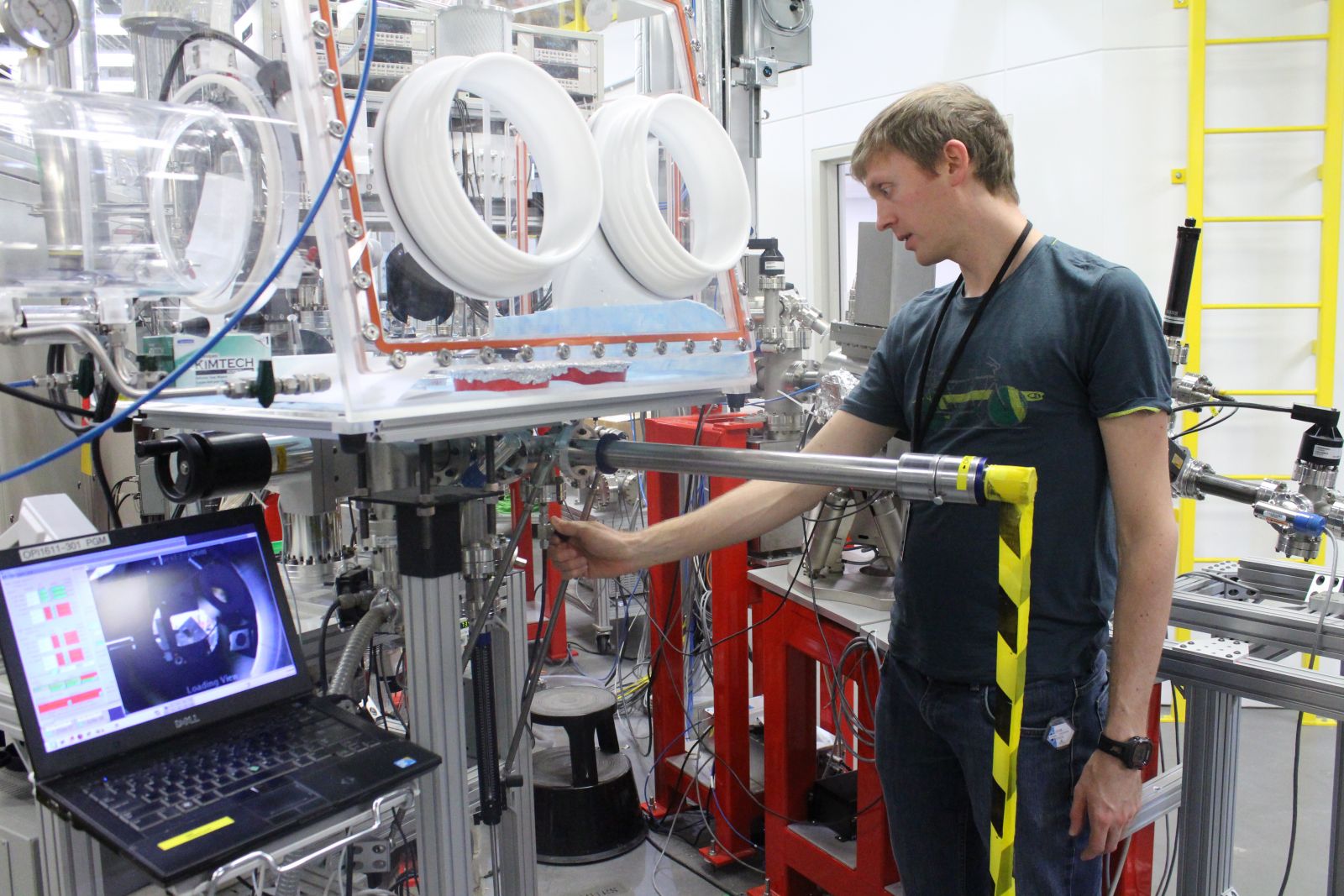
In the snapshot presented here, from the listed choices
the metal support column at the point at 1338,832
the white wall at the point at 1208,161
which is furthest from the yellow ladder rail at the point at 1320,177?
the metal support column at the point at 1338,832

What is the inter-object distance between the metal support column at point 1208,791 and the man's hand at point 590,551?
3.20 feet

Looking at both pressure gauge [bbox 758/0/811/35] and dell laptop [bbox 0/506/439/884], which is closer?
dell laptop [bbox 0/506/439/884]

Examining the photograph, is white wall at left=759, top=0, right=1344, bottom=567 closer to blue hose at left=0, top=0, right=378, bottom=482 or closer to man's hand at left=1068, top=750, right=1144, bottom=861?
man's hand at left=1068, top=750, right=1144, bottom=861

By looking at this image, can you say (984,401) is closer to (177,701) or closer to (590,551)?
(590,551)

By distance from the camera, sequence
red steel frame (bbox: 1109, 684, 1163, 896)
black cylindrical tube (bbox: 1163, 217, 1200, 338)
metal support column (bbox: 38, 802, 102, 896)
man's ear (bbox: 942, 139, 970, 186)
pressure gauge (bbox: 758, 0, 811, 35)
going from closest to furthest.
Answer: metal support column (bbox: 38, 802, 102, 896) < man's ear (bbox: 942, 139, 970, 186) < black cylindrical tube (bbox: 1163, 217, 1200, 338) < red steel frame (bbox: 1109, 684, 1163, 896) < pressure gauge (bbox: 758, 0, 811, 35)

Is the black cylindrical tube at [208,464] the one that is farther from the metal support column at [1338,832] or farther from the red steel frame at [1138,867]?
the red steel frame at [1138,867]

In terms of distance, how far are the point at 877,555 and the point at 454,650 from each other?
4.71 feet

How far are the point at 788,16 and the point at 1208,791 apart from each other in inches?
98.5

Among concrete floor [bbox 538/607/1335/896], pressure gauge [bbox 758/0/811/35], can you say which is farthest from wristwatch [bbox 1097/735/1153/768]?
pressure gauge [bbox 758/0/811/35]

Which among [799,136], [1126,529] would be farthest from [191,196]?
[799,136]

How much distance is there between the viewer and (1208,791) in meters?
1.73

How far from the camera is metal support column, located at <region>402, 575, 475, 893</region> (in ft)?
3.88

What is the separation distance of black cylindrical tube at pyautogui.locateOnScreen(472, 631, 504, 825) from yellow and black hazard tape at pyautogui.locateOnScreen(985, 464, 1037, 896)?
2.04ft

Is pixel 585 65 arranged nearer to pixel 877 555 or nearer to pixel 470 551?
pixel 470 551
